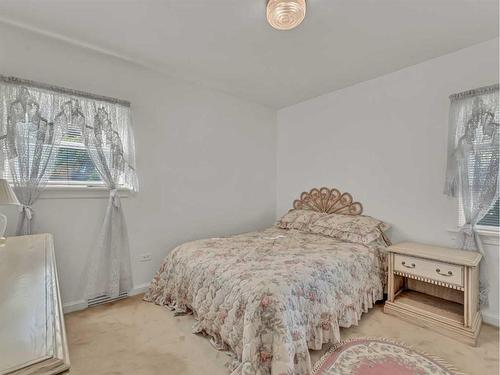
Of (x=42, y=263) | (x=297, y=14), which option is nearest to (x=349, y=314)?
(x=42, y=263)

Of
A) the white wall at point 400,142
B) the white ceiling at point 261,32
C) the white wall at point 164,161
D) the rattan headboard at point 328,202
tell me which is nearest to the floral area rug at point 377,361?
the white wall at point 400,142

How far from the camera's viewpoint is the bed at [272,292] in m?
1.46

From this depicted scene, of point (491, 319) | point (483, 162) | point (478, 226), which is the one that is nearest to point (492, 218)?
point (478, 226)

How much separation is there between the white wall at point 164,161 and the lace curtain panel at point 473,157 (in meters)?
2.33

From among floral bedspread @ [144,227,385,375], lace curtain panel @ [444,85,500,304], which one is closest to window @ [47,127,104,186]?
floral bedspread @ [144,227,385,375]

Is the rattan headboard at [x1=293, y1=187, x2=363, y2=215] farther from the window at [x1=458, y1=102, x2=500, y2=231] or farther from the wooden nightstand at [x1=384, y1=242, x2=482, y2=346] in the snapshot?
the window at [x1=458, y1=102, x2=500, y2=231]

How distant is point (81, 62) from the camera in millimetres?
2400

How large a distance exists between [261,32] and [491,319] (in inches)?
123

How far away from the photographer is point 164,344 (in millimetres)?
1889

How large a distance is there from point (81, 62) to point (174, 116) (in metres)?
0.99

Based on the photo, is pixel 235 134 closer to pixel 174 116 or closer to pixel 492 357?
pixel 174 116

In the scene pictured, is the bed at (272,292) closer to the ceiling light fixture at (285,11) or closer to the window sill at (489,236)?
the window sill at (489,236)

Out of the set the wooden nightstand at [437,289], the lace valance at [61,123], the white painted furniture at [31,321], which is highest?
the lace valance at [61,123]

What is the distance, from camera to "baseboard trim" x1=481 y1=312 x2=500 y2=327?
213 cm
